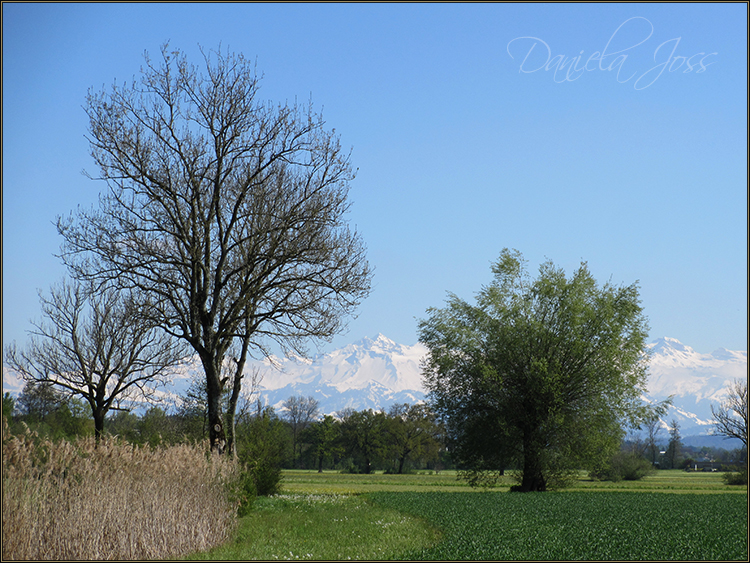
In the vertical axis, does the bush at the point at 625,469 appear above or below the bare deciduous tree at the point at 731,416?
below

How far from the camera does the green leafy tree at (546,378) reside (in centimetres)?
2800

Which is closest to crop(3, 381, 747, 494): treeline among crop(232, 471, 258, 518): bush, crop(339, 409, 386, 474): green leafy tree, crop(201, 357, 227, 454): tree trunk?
crop(339, 409, 386, 474): green leafy tree

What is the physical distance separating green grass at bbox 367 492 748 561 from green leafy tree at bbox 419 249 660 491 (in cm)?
927

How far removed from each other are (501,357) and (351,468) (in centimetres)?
5039

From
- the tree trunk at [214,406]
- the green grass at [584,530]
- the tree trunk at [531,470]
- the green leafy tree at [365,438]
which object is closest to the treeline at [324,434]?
the green leafy tree at [365,438]

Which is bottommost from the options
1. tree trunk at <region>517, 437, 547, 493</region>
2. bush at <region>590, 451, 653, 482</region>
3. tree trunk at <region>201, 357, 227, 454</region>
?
bush at <region>590, 451, 653, 482</region>

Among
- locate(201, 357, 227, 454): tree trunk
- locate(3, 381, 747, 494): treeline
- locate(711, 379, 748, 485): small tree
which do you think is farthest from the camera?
locate(711, 379, 748, 485): small tree

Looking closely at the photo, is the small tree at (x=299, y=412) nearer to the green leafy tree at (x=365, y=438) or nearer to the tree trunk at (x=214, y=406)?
the green leafy tree at (x=365, y=438)

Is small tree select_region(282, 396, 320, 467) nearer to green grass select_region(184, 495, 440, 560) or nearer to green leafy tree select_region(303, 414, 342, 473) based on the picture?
green leafy tree select_region(303, 414, 342, 473)

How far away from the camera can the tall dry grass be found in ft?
27.6

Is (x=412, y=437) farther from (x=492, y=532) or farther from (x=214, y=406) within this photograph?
(x=492, y=532)

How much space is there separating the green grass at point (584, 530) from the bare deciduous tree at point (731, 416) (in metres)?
30.1

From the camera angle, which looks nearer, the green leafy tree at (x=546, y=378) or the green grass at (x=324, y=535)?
the green grass at (x=324, y=535)

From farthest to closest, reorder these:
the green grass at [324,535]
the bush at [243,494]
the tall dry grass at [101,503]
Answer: the bush at [243,494] → the green grass at [324,535] → the tall dry grass at [101,503]
